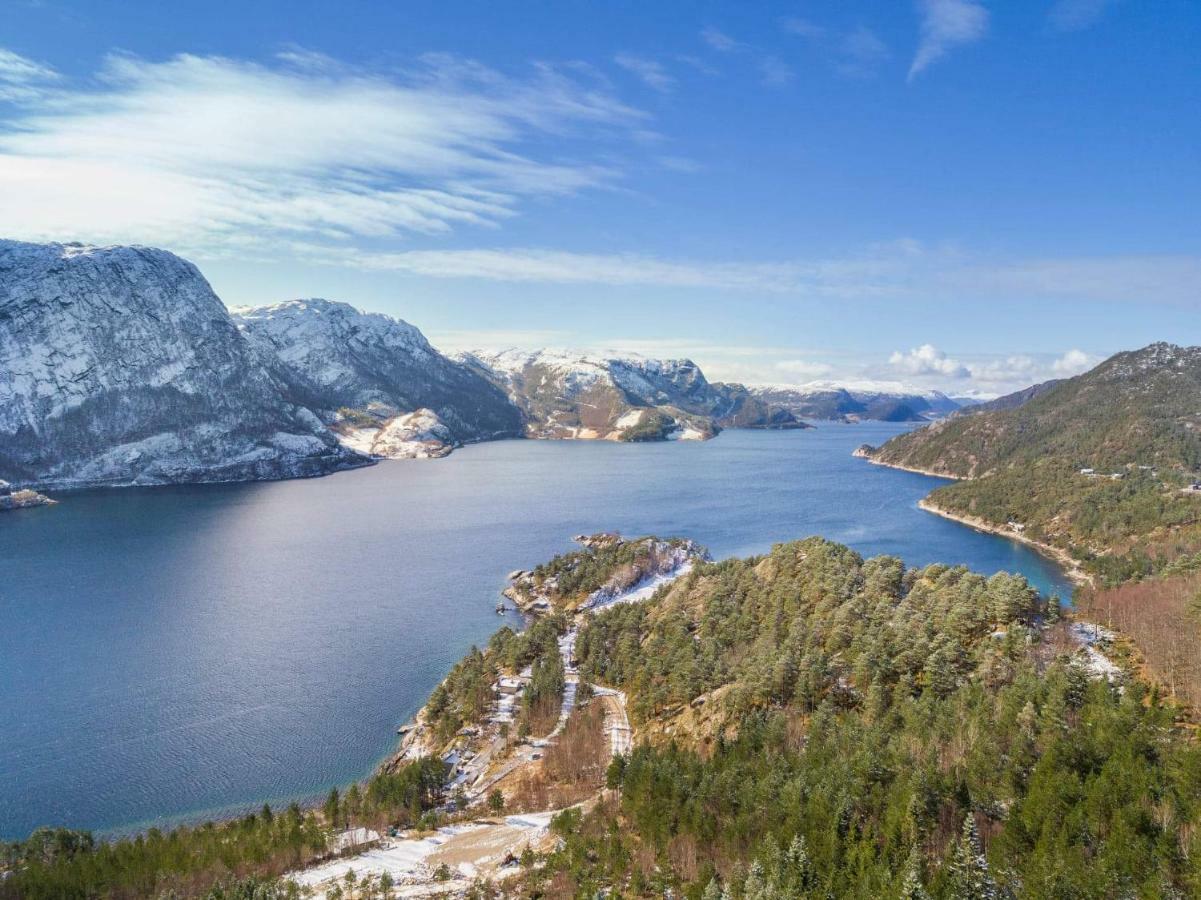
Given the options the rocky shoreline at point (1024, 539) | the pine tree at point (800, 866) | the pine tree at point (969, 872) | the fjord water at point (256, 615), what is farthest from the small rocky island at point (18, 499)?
the rocky shoreline at point (1024, 539)

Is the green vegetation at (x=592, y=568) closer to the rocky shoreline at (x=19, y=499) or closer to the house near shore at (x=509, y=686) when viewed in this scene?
the house near shore at (x=509, y=686)

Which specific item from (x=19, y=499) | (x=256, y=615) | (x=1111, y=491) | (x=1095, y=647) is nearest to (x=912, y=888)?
(x=1095, y=647)

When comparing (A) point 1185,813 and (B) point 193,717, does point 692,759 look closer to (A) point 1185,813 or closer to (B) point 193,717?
(A) point 1185,813

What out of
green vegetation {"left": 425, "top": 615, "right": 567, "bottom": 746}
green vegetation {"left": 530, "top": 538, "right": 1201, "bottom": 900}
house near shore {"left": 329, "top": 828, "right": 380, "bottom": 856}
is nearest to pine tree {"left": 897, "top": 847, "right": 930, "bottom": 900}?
green vegetation {"left": 530, "top": 538, "right": 1201, "bottom": 900}

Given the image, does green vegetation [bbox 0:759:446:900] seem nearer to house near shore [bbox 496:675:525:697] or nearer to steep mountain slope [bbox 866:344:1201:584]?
house near shore [bbox 496:675:525:697]

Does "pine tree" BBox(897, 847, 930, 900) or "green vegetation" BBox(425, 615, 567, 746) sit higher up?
"pine tree" BBox(897, 847, 930, 900)

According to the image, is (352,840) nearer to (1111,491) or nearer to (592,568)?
(592,568)

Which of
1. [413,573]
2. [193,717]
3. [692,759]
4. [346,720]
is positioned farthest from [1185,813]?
[413,573]

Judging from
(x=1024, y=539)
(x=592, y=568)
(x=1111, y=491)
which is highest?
(x=1111, y=491)
